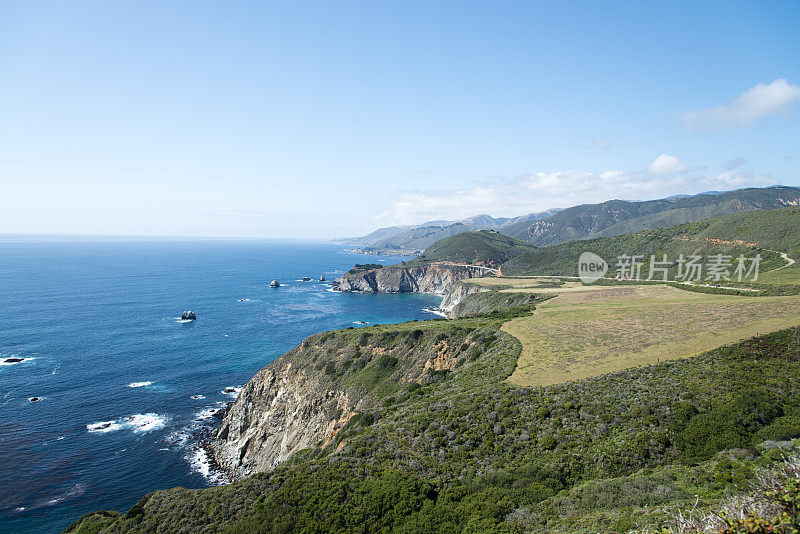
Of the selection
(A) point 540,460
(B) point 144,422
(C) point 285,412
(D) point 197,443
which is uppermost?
(A) point 540,460

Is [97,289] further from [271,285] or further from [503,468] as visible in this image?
[503,468]

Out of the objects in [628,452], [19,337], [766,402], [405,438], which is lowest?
[19,337]

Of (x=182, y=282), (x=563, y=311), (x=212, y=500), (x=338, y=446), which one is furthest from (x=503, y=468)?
(x=182, y=282)

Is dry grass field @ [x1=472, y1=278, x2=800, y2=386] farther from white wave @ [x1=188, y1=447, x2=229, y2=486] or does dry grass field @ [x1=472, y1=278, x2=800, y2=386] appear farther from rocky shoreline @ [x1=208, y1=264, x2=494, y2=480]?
white wave @ [x1=188, y1=447, x2=229, y2=486]

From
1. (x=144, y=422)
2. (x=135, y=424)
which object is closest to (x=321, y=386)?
(x=144, y=422)

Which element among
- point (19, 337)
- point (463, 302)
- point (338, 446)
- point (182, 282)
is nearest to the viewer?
point (338, 446)

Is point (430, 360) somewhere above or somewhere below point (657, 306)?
below

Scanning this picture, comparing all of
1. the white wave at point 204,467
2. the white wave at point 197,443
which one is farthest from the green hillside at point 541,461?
the white wave at point 197,443

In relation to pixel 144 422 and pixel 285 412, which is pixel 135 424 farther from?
pixel 285 412

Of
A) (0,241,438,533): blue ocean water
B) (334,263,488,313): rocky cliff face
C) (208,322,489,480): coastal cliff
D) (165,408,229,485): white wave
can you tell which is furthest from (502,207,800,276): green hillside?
(165,408,229,485): white wave
